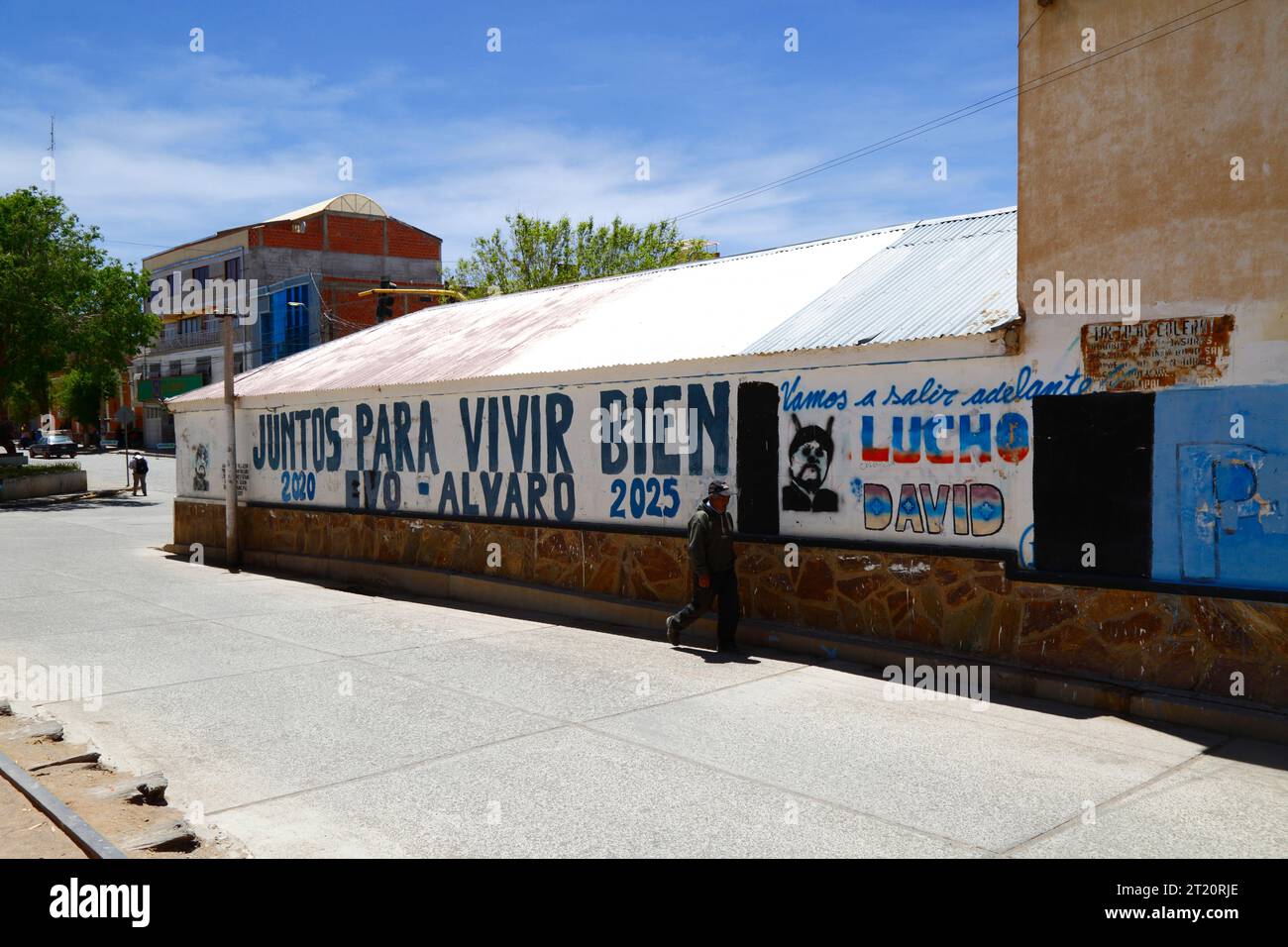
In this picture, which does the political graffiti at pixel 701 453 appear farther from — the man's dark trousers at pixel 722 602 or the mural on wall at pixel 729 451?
the man's dark trousers at pixel 722 602

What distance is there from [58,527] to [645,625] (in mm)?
20336

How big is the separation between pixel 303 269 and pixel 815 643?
5198 cm

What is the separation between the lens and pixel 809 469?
10711 millimetres

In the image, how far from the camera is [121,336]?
118 ft

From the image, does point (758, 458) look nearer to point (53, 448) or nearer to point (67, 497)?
point (67, 497)

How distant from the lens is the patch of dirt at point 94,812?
209 inches

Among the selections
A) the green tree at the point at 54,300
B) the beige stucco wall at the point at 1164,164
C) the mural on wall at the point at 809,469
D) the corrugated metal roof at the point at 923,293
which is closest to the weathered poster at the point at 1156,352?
the beige stucco wall at the point at 1164,164

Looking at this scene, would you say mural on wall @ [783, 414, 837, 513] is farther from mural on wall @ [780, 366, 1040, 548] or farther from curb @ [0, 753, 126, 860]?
curb @ [0, 753, 126, 860]

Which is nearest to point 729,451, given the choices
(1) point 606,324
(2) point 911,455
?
(2) point 911,455

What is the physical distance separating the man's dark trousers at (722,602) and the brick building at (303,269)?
1714 inches

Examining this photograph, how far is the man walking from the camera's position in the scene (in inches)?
410

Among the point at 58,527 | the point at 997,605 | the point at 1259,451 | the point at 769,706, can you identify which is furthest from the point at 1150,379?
the point at 58,527
